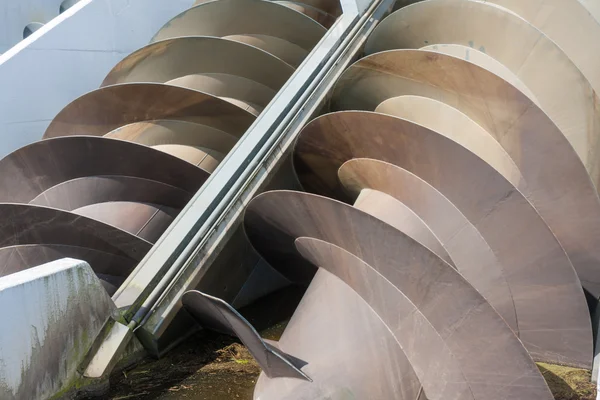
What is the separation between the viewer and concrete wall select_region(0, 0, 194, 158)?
5.08m

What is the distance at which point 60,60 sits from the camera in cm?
536

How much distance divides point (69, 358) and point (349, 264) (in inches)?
61.1

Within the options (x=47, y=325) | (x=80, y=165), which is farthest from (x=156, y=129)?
(x=47, y=325)

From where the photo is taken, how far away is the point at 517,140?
343 cm

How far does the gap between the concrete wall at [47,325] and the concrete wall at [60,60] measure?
306cm

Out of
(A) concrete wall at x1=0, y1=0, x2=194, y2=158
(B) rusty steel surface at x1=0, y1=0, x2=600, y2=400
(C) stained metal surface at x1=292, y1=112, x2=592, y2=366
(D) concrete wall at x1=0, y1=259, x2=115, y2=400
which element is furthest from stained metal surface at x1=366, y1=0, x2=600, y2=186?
(A) concrete wall at x1=0, y1=0, x2=194, y2=158

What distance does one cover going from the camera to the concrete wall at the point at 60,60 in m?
5.08

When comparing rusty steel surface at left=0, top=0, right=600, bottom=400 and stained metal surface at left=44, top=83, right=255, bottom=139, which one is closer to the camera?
rusty steel surface at left=0, top=0, right=600, bottom=400

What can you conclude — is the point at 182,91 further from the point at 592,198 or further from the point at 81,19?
the point at 592,198

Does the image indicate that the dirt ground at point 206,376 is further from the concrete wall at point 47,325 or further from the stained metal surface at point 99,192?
the stained metal surface at point 99,192

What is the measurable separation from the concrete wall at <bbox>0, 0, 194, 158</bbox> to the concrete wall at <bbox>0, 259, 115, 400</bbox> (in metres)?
3.06

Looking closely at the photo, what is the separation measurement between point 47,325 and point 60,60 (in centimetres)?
359

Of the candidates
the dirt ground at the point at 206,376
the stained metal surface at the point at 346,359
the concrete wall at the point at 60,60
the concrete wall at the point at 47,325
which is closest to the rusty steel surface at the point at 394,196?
the stained metal surface at the point at 346,359

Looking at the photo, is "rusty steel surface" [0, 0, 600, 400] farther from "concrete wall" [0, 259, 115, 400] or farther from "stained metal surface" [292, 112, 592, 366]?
"concrete wall" [0, 259, 115, 400]
